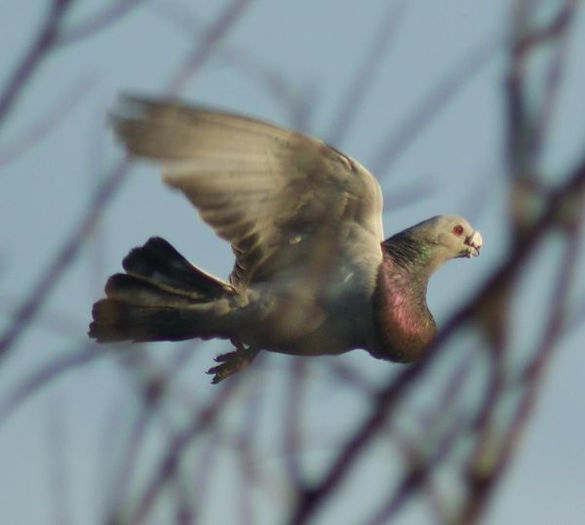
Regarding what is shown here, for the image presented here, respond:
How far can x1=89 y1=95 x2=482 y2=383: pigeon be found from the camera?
6723mm

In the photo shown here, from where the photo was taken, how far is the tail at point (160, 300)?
23.1ft

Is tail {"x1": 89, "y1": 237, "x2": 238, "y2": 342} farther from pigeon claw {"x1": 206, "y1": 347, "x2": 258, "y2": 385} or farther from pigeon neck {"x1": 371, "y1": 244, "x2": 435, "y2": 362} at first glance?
pigeon neck {"x1": 371, "y1": 244, "x2": 435, "y2": 362}

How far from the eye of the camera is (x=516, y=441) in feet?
5.46

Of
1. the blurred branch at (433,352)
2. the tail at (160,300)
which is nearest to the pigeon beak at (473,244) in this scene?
the tail at (160,300)

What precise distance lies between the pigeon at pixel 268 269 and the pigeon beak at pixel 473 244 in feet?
1.98

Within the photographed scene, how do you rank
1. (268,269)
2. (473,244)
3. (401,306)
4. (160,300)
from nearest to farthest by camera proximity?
(160,300)
(268,269)
(401,306)
(473,244)

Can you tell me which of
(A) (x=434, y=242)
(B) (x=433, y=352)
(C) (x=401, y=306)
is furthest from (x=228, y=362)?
(B) (x=433, y=352)

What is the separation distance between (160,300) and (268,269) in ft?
2.07

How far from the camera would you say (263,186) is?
6973 mm

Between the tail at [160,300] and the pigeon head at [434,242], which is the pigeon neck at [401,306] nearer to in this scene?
the pigeon head at [434,242]

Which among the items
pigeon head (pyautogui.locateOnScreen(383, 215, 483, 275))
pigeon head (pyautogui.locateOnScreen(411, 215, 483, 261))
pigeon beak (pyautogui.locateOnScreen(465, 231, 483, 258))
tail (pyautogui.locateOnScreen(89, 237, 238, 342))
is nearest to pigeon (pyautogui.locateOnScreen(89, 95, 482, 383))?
tail (pyautogui.locateOnScreen(89, 237, 238, 342))

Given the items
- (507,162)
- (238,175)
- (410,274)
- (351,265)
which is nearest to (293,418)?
(507,162)

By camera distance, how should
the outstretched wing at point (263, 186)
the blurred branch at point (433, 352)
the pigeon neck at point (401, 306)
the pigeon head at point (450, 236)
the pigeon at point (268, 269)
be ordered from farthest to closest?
1. the pigeon head at point (450, 236)
2. the pigeon neck at point (401, 306)
3. the pigeon at point (268, 269)
4. the outstretched wing at point (263, 186)
5. the blurred branch at point (433, 352)

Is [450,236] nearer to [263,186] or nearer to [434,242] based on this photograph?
[434,242]
